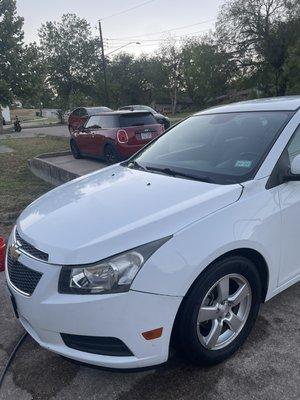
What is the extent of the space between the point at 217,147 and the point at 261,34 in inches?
1540

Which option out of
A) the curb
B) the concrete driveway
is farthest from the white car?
the curb

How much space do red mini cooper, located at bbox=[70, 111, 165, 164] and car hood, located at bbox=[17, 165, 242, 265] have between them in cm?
625

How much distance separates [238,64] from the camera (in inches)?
1606

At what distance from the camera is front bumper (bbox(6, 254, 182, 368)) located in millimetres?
2209

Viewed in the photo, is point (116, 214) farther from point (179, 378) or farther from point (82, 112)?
point (82, 112)

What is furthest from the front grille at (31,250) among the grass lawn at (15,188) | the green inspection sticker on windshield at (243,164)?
the grass lawn at (15,188)

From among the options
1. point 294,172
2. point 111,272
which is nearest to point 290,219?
point 294,172

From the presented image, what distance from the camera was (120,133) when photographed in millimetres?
9523

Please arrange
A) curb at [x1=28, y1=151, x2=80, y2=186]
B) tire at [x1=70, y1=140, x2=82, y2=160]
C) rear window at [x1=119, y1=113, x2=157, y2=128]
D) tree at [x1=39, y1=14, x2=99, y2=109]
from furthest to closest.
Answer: tree at [x1=39, y1=14, x2=99, y2=109] < tire at [x1=70, y1=140, x2=82, y2=160] < rear window at [x1=119, y1=113, x2=157, y2=128] < curb at [x1=28, y1=151, x2=80, y2=186]

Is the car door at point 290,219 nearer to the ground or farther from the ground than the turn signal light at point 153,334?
farther from the ground

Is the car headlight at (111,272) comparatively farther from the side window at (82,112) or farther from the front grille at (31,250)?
the side window at (82,112)

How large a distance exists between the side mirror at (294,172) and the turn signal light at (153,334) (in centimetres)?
138

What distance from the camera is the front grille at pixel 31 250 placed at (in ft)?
7.98

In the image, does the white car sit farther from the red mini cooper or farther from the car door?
the red mini cooper
